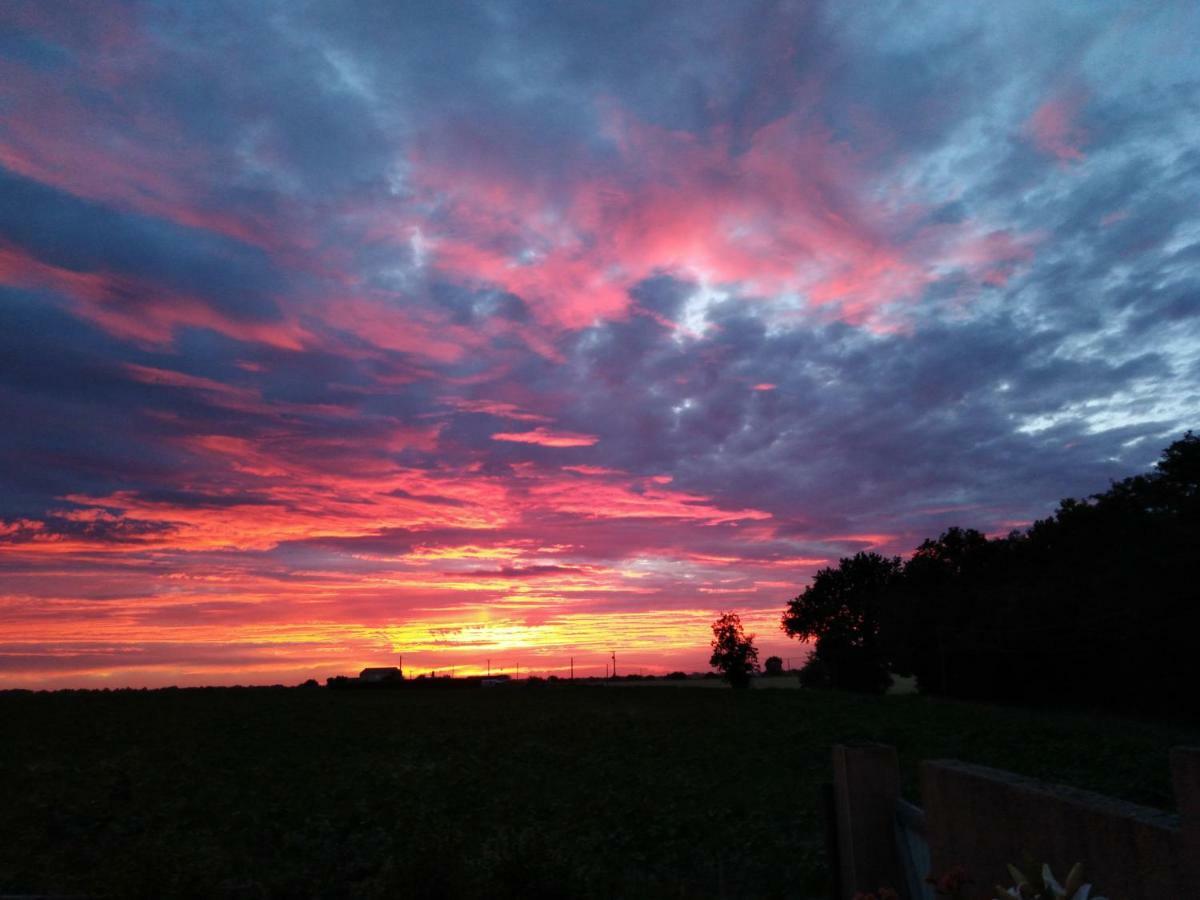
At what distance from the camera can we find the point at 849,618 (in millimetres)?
89812

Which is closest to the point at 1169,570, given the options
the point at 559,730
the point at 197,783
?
the point at 559,730

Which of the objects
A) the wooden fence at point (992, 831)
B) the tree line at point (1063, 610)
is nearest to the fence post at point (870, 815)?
the wooden fence at point (992, 831)

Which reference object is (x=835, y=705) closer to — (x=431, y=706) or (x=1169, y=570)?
(x=1169, y=570)

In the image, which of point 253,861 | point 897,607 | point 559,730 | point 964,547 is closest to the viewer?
point 253,861

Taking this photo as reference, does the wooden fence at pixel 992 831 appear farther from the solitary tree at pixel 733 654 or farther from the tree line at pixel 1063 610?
→ the solitary tree at pixel 733 654

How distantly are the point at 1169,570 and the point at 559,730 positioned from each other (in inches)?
1302

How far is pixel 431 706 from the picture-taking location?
52344 mm

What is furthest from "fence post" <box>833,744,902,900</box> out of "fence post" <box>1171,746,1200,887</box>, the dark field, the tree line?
the tree line

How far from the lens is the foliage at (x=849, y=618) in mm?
81312

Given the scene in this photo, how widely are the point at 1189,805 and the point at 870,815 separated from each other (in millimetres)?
2964

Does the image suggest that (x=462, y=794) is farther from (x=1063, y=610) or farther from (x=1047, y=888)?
(x=1063, y=610)

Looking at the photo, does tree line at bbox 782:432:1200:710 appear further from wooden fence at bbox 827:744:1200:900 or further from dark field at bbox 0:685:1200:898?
wooden fence at bbox 827:744:1200:900

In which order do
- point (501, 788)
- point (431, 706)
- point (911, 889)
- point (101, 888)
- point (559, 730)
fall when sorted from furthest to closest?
point (431, 706), point (559, 730), point (501, 788), point (101, 888), point (911, 889)

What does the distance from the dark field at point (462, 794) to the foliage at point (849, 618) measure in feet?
126
